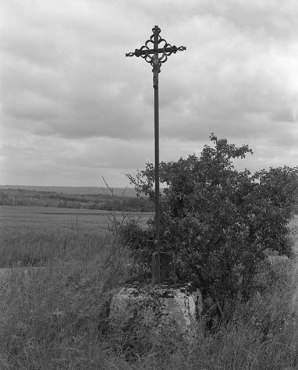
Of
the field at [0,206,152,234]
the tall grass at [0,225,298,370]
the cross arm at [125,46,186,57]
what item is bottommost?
the tall grass at [0,225,298,370]

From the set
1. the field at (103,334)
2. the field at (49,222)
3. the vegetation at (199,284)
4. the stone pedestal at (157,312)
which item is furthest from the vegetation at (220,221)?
the field at (49,222)

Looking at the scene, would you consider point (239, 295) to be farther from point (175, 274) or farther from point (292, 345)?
point (292, 345)

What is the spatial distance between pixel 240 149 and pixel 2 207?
11.7 metres

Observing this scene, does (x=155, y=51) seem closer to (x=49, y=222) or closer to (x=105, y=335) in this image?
(x=105, y=335)

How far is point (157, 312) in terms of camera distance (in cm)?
496

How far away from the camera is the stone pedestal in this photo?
192 inches

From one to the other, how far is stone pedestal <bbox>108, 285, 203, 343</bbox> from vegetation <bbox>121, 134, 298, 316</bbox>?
75 centimetres

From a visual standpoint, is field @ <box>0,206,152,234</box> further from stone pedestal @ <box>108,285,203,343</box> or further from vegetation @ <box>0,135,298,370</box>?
stone pedestal @ <box>108,285,203,343</box>

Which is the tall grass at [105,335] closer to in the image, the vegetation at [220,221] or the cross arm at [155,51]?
the vegetation at [220,221]

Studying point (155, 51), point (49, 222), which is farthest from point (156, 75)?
point (49, 222)

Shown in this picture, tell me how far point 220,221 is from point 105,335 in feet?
6.81

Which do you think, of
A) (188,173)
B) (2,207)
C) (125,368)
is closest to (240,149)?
(188,173)

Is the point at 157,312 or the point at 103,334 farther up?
the point at 157,312

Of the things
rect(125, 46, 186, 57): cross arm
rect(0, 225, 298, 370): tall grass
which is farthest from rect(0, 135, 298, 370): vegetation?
rect(125, 46, 186, 57): cross arm
